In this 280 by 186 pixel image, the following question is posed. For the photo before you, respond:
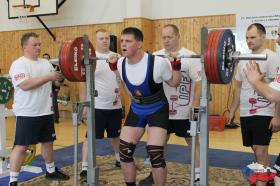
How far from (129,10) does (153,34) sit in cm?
75

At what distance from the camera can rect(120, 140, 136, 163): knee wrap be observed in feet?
10.1

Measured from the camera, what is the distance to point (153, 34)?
8328 mm

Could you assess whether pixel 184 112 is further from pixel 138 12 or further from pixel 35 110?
pixel 138 12

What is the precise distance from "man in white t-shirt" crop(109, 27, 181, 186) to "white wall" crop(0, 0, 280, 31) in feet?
15.9

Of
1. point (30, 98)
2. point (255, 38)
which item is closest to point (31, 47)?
point (30, 98)

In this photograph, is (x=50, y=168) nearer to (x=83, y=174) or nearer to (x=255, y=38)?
(x=83, y=174)

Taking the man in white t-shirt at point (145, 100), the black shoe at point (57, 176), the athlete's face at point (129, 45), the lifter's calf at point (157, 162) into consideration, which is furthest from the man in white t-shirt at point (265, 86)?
the black shoe at point (57, 176)

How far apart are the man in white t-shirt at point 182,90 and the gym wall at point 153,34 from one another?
13.5ft

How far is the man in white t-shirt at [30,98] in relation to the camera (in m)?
3.48

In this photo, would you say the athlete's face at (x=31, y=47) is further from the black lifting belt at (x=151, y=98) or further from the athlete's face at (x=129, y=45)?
the black lifting belt at (x=151, y=98)

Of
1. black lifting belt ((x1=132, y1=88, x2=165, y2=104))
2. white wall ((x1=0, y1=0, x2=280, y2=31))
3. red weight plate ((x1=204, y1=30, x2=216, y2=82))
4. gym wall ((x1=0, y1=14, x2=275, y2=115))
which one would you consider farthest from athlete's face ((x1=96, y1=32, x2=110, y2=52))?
white wall ((x1=0, y1=0, x2=280, y2=31))

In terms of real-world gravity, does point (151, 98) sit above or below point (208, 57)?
below

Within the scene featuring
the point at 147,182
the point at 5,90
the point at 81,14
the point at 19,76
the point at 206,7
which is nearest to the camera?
the point at 19,76

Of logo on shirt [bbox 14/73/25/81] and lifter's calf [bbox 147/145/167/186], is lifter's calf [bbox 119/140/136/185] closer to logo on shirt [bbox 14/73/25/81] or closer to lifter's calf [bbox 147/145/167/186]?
lifter's calf [bbox 147/145/167/186]
